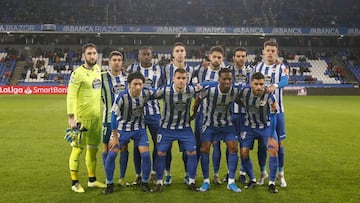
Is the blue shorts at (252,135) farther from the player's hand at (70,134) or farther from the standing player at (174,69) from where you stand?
the player's hand at (70,134)

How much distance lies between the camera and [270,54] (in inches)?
268

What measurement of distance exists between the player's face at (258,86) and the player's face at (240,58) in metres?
0.54

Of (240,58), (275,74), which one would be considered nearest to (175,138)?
(240,58)

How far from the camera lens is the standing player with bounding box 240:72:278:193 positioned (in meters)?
6.45

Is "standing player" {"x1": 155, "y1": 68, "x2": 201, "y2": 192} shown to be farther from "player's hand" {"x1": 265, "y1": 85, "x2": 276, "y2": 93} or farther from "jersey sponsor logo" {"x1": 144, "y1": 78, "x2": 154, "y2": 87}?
"player's hand" {"x1": 265, "y1": 85, "x2": 276, "y2": 93}

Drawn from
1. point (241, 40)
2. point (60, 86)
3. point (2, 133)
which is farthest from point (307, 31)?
point (2, 133)

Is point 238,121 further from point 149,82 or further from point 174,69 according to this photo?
point 149,82

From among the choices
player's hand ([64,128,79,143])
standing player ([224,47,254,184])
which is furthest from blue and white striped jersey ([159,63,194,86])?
player's hand ([64,128,79,143])

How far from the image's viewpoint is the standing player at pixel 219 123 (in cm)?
651

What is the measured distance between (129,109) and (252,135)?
6.41 ft

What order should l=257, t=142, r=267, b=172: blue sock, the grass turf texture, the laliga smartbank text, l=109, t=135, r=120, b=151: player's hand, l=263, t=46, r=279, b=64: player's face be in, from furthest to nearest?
1. the laliga smartbank text
2. l=257, t=142, r=267, b=172: blue sock
3. l=263, t=46, r=279, b=64: player's face
4. l=109, t=135, r=120, b=151: player's hand
5. the grass turf texture

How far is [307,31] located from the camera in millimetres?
39688

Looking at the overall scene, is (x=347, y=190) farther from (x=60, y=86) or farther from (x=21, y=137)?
(x=60, y=86)

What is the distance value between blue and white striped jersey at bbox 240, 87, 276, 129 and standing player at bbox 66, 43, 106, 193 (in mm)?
2295
